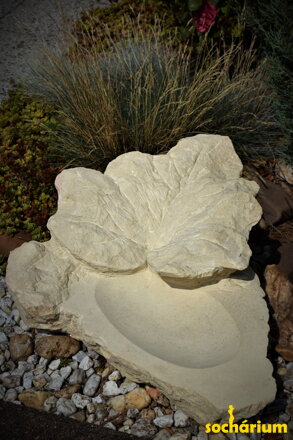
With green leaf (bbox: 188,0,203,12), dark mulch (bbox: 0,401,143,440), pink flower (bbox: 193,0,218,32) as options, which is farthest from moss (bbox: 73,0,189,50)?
dark mulch (bbox: 0,401,143,440)

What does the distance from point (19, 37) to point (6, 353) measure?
3.65 m

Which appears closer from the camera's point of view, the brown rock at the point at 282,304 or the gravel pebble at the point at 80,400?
the gravel pebble at the point at 80,400

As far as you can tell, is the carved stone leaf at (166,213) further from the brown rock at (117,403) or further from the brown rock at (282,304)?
the brown rock at (117,403)

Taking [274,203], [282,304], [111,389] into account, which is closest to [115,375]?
[111,389]

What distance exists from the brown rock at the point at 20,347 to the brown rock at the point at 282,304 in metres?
1.34

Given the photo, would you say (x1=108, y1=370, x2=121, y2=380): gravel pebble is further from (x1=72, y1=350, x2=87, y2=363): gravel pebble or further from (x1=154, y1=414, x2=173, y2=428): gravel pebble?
(x1=154, y1=414, x2=173, y2=428): gravel pebble

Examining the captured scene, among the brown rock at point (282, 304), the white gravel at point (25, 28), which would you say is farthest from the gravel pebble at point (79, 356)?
the white gravel at point (25, 28)

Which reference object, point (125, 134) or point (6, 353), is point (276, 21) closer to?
point (125, 134)

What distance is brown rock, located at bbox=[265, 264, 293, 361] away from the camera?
2.61 metres

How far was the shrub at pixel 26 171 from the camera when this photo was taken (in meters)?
3.09

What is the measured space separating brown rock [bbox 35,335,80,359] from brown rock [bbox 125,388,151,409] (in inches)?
15.7

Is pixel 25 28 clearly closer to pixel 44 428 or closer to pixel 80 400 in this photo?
pixel 80 400

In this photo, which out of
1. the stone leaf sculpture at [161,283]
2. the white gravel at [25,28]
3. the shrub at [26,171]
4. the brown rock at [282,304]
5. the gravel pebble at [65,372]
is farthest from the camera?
the white gravel at [25,28]

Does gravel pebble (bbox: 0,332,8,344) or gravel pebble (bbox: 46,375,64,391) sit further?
gravel pebble (bbox: 0,332,8,344)
